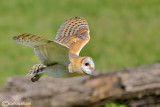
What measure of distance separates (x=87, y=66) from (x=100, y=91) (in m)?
3.08

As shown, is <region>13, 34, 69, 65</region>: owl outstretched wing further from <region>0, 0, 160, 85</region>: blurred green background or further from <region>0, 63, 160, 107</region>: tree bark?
<region>0, 0, 160, 85</region>: blurred green background

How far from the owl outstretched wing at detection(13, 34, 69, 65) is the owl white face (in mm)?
155

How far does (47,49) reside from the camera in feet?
9.80

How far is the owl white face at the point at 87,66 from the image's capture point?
298 cm

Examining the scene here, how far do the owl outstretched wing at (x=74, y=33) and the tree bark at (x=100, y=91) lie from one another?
227 centimetres

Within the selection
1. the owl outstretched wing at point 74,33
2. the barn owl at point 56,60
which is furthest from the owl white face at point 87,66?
the owl outstretched wing at point 74,33

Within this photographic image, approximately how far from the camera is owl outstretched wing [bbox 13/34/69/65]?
2764 millimetres

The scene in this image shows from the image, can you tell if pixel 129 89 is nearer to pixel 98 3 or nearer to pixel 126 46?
pixel 126 46

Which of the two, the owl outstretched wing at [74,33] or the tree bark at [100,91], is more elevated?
the tree bark at [100,91]

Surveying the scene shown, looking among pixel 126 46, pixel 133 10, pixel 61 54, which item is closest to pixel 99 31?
pixel 126 46

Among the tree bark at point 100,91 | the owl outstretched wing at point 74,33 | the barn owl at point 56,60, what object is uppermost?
the tree bark at point 100,91

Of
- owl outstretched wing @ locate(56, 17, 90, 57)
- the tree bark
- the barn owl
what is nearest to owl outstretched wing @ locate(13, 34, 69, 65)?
the barn owl

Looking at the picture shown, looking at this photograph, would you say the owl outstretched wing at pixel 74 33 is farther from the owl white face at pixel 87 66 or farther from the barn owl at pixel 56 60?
the owl white face at pixel 87 66

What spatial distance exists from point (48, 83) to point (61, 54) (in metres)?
3.40
